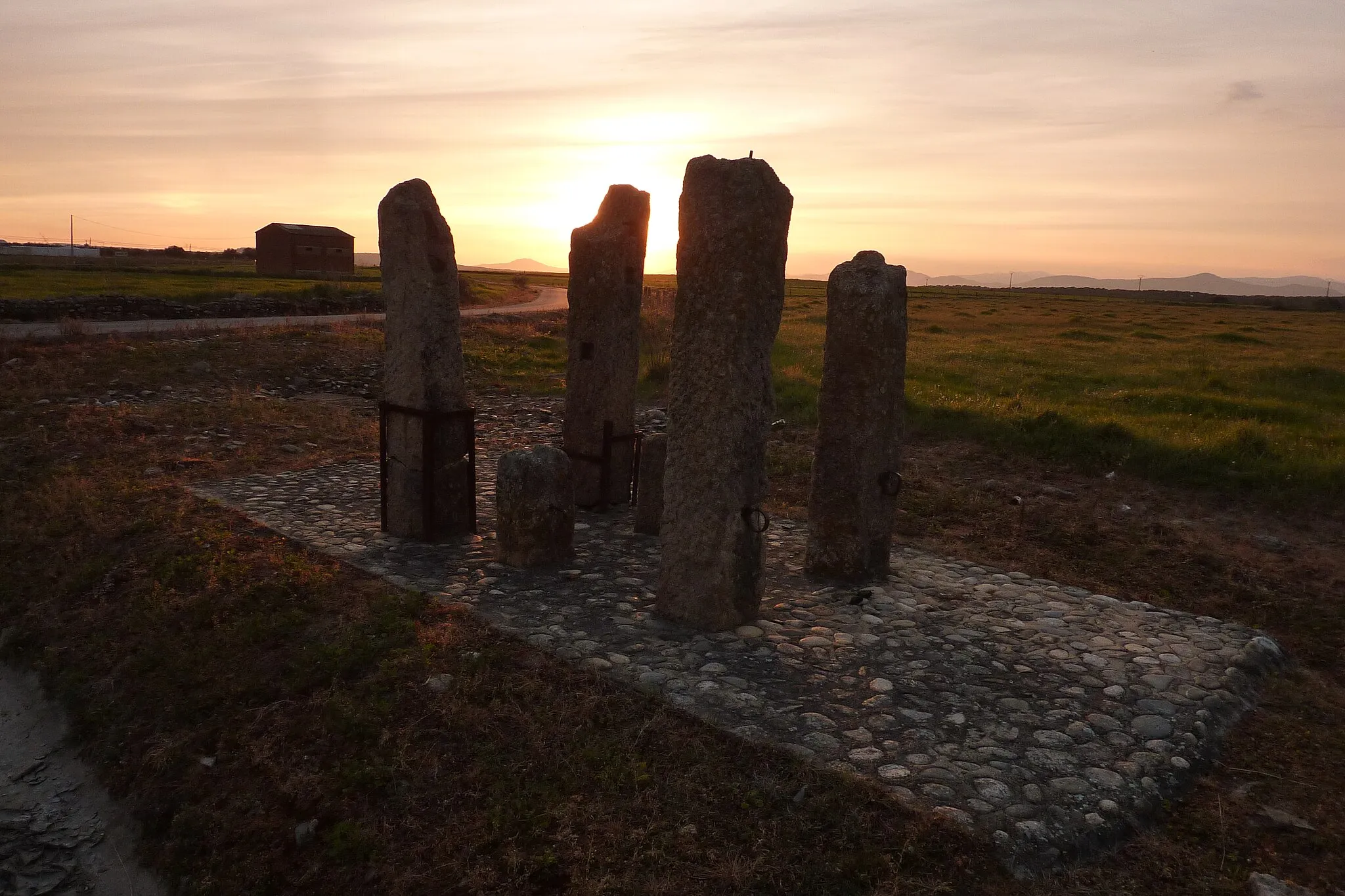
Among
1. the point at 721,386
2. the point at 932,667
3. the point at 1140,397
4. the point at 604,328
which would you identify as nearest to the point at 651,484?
the point at 604,328

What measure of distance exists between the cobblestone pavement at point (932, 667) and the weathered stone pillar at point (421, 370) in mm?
409

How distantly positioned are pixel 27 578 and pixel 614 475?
5.63m

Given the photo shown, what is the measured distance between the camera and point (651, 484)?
8.85 metres

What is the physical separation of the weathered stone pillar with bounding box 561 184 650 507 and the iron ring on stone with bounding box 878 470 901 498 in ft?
9.82

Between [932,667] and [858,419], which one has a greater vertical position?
[858,419]

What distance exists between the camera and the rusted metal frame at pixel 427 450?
8367 mm

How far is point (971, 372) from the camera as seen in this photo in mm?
20672

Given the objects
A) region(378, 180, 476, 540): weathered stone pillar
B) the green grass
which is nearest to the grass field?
the green grass

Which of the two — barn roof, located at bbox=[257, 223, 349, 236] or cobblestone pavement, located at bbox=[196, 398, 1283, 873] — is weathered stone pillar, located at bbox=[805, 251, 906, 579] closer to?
cobblestone pavement, located at bbox=[196, 398, 1283, 873]

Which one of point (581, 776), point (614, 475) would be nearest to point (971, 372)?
Answer: point (614, 475)

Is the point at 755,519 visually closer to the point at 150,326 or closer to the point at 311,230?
the point at 150,326

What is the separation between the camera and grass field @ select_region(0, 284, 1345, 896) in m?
4.26

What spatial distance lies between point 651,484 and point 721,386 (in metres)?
2.61

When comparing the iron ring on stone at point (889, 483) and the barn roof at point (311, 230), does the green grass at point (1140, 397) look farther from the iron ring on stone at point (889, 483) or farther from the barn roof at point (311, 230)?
the barn roof at point (311, 230)
